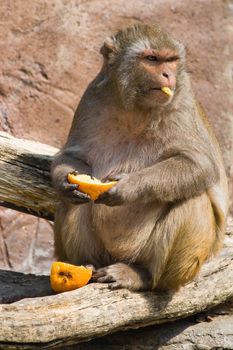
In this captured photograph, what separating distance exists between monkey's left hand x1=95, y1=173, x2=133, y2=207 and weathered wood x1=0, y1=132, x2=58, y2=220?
126cm

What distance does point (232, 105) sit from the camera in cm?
1091

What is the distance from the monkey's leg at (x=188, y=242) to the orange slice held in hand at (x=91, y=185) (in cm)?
59

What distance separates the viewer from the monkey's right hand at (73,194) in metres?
6.77

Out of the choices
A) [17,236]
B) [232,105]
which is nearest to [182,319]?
[17,236]


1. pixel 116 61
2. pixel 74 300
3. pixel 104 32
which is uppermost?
pixel 116 61

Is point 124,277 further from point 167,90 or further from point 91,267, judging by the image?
point 167,90

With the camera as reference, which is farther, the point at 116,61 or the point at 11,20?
the point at 11,20

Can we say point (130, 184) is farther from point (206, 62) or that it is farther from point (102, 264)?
point (206, 62)

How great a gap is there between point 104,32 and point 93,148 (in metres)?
3.55

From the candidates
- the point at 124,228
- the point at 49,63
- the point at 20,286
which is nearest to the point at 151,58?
the point at 124,228

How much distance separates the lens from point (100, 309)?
6.59 meters

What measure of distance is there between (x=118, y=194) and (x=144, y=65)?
1.04m

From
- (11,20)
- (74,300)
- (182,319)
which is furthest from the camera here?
(11,20)

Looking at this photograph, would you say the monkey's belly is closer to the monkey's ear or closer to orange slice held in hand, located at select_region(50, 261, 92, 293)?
orange slice held in hand, located at select_region(50, 261, 92, 293)
